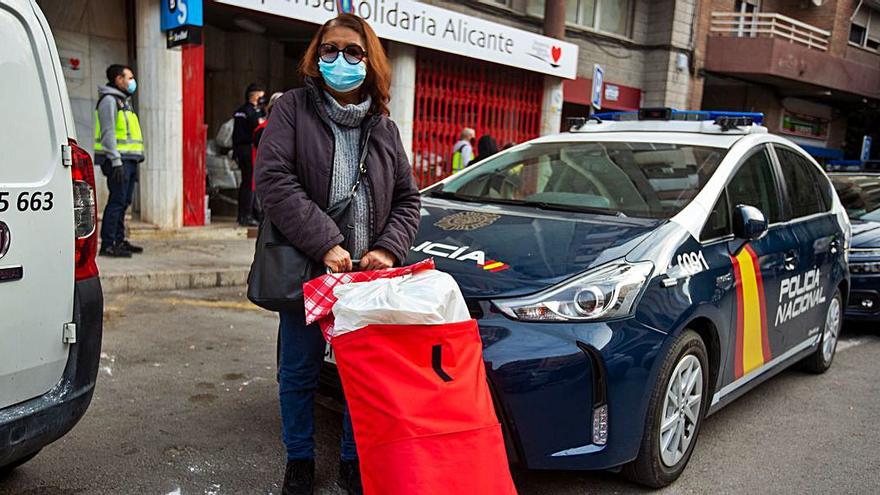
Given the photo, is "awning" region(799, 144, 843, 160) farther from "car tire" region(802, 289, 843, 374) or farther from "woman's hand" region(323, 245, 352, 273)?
"woman's hand" region(323, 245, 352, 273)

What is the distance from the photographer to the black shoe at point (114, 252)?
6840 mm

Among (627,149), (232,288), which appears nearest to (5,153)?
(627,149)

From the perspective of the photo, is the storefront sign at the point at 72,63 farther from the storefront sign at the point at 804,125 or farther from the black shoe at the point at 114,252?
the storefront sign at the point at 804,125

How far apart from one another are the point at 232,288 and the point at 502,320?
4.53 m

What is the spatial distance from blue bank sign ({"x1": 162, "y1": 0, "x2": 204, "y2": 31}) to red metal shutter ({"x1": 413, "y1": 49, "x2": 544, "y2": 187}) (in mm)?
4090

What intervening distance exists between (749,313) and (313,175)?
88.0 inches

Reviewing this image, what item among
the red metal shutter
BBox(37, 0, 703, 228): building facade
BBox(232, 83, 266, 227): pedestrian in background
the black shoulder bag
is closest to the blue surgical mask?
the black shoulder bag

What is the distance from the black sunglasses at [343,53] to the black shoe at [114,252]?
5132 mm

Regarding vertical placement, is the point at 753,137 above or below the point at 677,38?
below

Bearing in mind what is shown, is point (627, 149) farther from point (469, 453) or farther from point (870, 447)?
point (469, 453)

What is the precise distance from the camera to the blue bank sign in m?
7.59

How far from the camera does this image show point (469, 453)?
2.14m

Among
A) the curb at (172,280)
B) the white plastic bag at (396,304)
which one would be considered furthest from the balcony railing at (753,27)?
the white plastic bag at (396,304)

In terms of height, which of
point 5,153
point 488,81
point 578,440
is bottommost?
point 578,440
